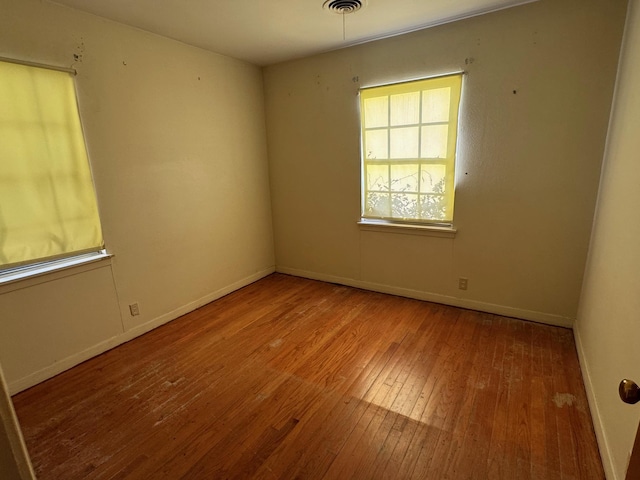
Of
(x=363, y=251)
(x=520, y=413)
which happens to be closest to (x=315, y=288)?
(x=363, y=251)

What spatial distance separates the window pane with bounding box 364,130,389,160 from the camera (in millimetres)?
3271

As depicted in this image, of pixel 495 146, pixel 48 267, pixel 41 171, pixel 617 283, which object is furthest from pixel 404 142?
pixel 48 267

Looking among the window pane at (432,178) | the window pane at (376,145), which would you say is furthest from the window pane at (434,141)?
the window pane at (376,145)

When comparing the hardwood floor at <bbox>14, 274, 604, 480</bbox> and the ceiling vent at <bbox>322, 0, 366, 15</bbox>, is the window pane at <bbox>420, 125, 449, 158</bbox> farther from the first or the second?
the hardwood floor at <bbox>14, 274, 604, 480</bbox>

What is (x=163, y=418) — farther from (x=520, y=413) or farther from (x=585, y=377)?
(x=585, y=377)

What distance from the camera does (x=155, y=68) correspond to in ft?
9.27

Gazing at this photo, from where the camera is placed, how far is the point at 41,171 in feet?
7.30

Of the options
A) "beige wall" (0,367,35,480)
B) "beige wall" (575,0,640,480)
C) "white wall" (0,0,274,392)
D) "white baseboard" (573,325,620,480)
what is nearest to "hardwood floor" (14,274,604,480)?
"white baseboard" (573,325,620,480)

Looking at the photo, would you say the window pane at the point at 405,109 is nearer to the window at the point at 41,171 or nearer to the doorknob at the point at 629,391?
the window at the point at 41,171

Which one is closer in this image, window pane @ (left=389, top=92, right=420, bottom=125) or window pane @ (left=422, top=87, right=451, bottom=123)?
window pane @ (left=422, top=87, right=451, bottom=123)

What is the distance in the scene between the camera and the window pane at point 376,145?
10.7 feet

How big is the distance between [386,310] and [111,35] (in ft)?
10.8

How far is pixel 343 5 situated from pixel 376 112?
3.49 ft

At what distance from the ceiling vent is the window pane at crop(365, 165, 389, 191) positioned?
4.54 ft
